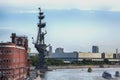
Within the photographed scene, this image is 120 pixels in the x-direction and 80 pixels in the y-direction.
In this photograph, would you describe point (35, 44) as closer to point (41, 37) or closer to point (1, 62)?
point (41, 37)

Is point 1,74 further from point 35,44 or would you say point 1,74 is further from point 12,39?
point 35,44

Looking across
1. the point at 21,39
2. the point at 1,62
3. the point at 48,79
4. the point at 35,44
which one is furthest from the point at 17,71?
the point at 35,44

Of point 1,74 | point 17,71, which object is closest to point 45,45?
point 17,71

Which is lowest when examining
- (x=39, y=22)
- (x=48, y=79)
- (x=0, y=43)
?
(x=48, y=79)

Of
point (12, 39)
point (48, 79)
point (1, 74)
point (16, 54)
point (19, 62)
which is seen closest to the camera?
point (1, 74)

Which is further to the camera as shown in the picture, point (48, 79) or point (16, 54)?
point (48, 79)

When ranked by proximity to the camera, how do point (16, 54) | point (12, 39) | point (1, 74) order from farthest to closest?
1. point (12, 39)
2. point (16, 54)
3. point (1, 74)

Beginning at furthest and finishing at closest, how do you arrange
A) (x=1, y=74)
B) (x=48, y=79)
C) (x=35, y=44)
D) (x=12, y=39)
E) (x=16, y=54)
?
(x=35, y=44)
(x=48, y=79)
(x=12, y=39)
(x=16, y=54)
(x=1, y=74)

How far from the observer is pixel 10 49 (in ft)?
311

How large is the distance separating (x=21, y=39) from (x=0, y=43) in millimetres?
31866

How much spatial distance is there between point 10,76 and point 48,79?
40718mm

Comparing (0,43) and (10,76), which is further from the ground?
(0,43)

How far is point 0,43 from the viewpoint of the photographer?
93875 mm

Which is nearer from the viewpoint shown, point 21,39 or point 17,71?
point 17,71
